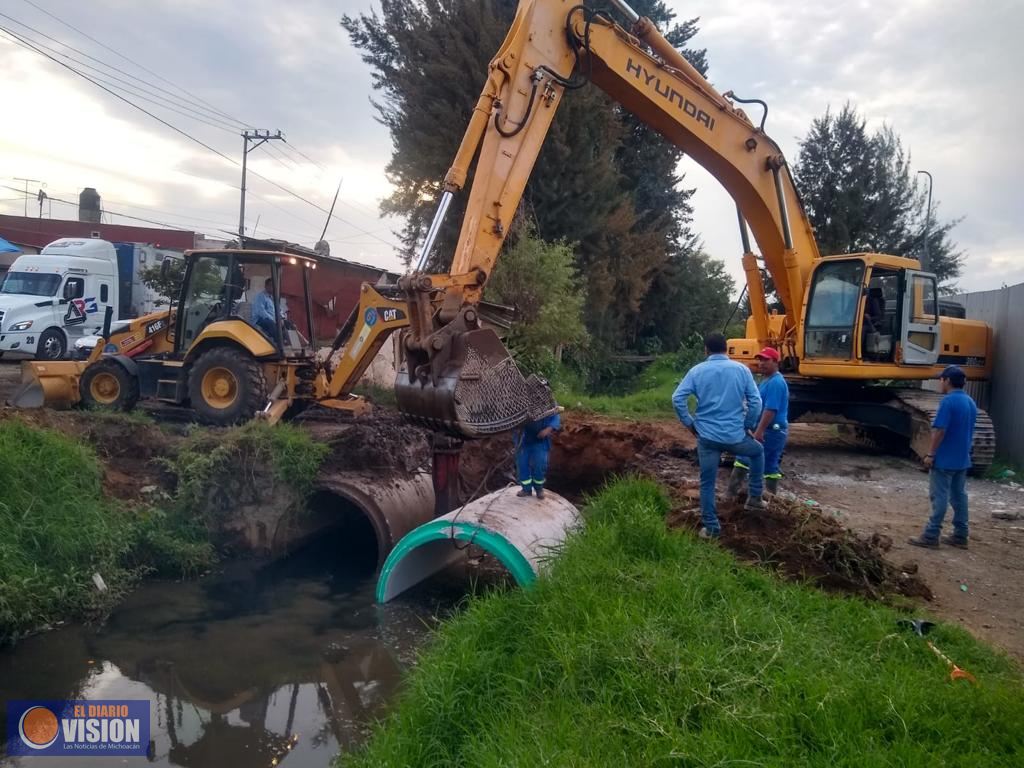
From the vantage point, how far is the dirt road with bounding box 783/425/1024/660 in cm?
548

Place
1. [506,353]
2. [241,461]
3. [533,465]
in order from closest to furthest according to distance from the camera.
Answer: [506,353] → [533,465] → [241,461]

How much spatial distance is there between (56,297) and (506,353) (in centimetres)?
1615

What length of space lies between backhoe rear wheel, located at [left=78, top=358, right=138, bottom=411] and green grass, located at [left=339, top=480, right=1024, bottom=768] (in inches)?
277

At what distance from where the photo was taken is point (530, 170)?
7.54 meters

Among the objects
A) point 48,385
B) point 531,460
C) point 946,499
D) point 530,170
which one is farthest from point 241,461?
point 946,499

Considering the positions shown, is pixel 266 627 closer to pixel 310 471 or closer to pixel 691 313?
pixel 310 471

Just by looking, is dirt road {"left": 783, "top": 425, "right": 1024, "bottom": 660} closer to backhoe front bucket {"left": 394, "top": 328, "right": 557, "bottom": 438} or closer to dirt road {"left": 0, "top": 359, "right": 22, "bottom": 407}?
backhoe front bucket {"left": 394, "top": 328, "right": 557, "bottom": 438}

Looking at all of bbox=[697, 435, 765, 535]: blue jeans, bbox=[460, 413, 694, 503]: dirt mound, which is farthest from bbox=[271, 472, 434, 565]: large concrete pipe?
bbox=[697, 435, 765, 535]: blue jeans

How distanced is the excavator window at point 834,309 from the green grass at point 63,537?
26.4 feet

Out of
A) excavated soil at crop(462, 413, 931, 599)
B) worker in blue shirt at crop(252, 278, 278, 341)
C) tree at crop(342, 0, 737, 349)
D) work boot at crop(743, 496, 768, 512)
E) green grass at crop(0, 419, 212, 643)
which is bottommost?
green grass at crop(0, 419, 212, 643)

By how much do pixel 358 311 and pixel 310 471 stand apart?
6.31ft

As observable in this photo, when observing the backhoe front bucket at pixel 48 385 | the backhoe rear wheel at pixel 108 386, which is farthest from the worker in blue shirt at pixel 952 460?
the backhoe front bucket at pixel 48 385

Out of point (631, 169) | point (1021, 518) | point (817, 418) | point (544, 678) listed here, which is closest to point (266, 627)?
point (544, 678)

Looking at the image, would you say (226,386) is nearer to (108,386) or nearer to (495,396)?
(108,386)
